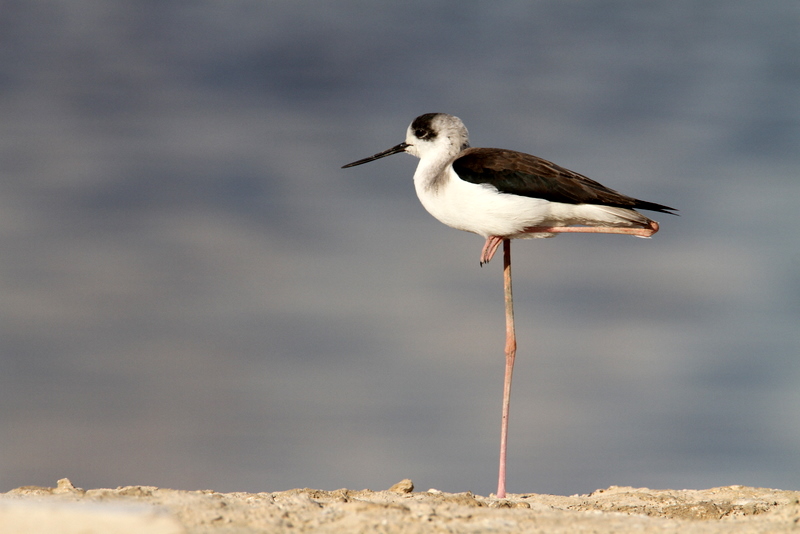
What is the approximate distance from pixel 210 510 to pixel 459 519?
1852 millimetres

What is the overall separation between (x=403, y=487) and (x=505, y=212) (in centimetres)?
327

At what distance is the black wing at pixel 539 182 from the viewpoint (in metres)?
8.05

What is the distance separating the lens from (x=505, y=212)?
26.7 ft

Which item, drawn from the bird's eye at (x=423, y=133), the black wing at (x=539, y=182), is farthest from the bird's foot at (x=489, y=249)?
the bird's eye at (x=423, y=133)

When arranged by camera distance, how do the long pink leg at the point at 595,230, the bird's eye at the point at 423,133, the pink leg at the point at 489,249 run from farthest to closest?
the bird's eye at the point at 423,133, the pink leg at the point at 489,249, the long pink leg at the point at 595,230

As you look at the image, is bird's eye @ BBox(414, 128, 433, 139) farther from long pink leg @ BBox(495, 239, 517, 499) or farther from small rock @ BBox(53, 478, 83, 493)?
small rock @ BBox(53, 478, 83, 493)

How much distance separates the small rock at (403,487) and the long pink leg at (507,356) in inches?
39.0

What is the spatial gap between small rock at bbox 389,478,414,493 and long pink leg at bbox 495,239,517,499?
3.25 ft

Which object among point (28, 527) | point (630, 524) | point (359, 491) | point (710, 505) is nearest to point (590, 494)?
point (710, 505)

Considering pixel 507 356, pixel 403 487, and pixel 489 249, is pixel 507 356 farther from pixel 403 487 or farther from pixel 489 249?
pixel 403 487

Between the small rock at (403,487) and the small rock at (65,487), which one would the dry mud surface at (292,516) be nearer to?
the small rock at (65,487)

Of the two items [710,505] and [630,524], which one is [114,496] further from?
[710,505]

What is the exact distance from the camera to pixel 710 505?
27.6 ft

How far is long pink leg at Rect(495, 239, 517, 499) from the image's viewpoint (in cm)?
863
